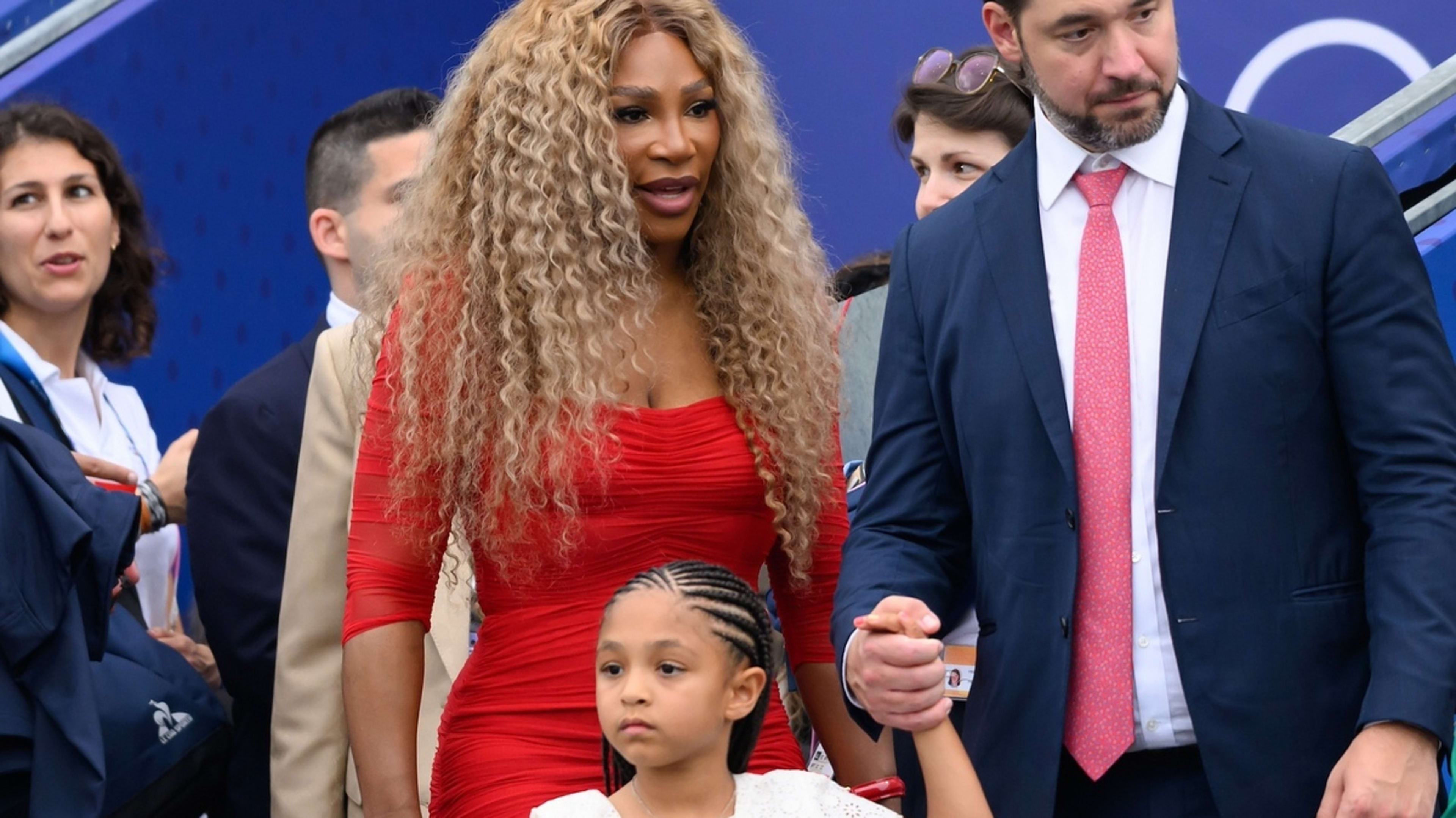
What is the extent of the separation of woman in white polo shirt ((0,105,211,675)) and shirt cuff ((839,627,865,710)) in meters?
2.23

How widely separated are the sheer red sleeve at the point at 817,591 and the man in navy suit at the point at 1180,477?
34 centimetres

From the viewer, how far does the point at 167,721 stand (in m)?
3.79

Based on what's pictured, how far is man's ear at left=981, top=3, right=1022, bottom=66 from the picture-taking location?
9.47 ft

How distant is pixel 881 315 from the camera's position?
4625 mm

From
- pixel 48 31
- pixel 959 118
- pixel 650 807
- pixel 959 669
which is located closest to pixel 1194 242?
pixel 959 669

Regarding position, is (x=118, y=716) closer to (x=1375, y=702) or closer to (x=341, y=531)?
(x=341, y=531)

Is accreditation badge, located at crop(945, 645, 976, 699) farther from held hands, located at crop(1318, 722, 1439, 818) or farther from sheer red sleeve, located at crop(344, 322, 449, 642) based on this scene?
sheer red sleeve, located at crop(344, 322, 449, 642)

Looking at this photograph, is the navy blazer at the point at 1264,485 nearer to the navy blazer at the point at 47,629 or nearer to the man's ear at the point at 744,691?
the man's ear at the point at 744,691

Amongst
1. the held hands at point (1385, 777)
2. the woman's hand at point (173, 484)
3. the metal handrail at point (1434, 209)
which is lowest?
the held hands at point (1385, 777)

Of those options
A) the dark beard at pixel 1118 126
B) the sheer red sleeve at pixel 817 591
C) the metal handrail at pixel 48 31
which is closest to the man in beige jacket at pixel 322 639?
the sheer red sleeve at pixel 817 591

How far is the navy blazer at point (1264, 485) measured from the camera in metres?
2.41

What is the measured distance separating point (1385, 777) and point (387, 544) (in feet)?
4.67

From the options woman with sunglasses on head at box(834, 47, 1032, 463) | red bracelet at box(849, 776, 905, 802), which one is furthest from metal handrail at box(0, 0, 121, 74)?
red bracelet at box(849, 776, 905, 802)

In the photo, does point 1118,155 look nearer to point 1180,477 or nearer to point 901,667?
point 1180,477
